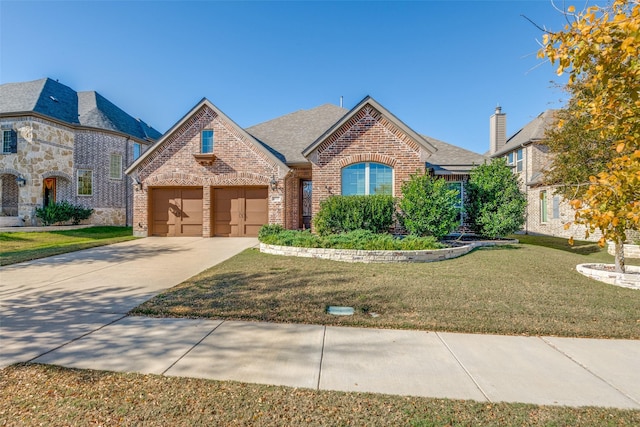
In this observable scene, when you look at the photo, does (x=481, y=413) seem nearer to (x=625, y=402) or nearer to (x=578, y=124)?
(x=625, y=402)

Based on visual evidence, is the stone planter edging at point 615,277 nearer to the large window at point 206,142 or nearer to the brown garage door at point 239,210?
the brown garage door at point 239,210

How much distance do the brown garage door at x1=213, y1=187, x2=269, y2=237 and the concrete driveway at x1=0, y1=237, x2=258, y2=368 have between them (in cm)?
340

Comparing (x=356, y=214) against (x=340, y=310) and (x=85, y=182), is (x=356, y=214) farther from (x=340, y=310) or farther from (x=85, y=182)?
(x=85, y=182)

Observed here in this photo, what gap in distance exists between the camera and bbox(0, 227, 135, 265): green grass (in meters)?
9.60

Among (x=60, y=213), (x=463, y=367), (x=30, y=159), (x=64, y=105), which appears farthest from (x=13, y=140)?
(x=463, y=367)

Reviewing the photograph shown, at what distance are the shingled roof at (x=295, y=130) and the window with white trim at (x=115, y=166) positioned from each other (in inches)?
444

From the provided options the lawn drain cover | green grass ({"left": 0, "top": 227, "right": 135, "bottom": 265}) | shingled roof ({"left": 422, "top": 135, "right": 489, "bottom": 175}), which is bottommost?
the lawn drain cover

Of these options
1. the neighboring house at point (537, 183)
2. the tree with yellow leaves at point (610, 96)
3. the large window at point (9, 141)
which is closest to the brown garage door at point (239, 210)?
the tree with yellow leaves at point (610, 96)

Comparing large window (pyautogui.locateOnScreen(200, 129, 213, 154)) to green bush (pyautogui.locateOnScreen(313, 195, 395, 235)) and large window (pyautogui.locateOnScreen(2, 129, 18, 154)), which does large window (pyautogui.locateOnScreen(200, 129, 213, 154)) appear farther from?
large window (pyautogui.locateOnScreen(2, 129, 18, 154))

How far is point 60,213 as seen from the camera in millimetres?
18891

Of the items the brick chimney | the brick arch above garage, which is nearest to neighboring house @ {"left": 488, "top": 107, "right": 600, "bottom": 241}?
the brick chimney

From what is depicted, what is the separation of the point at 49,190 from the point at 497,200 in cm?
2714

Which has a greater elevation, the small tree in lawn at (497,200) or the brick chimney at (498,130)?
the brick chimney at (498,130)

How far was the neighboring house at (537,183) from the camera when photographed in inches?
721
